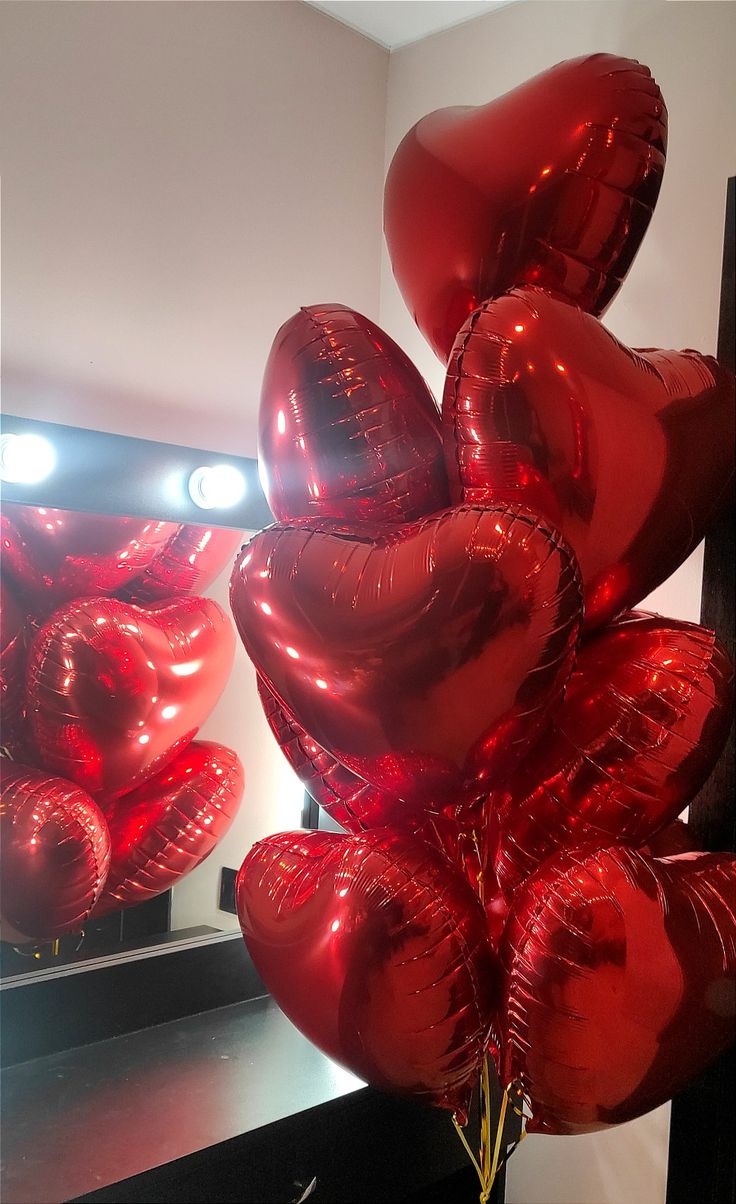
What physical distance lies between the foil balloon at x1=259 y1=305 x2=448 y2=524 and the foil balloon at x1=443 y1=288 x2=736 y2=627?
35mm

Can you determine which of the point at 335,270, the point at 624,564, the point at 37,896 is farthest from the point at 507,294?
the point at 335,270

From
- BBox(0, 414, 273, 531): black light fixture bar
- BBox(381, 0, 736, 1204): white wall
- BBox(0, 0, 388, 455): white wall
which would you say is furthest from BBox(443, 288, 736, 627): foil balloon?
BBox(0, 0, 388, 455): white wall

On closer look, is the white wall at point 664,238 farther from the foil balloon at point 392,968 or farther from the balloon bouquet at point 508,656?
the foil balloon at point 392,968

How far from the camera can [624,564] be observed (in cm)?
79

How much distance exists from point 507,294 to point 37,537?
72cm

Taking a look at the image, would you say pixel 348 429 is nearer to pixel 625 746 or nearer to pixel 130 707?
pixel 625 746

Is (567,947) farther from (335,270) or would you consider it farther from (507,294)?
(335,270)

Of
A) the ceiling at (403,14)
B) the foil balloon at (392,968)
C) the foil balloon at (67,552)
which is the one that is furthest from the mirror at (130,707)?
the ceiling at (403,14)

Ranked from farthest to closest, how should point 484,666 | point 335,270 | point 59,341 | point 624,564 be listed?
point 335,270
point 59,341
point 624,564
point 484,666

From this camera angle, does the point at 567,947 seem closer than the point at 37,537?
Yes

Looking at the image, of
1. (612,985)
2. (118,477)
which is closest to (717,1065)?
(612,985)

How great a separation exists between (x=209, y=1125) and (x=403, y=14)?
68.7 inches

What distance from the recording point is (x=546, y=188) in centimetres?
84

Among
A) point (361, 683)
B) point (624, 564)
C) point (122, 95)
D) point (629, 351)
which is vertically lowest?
point (361, 683)
